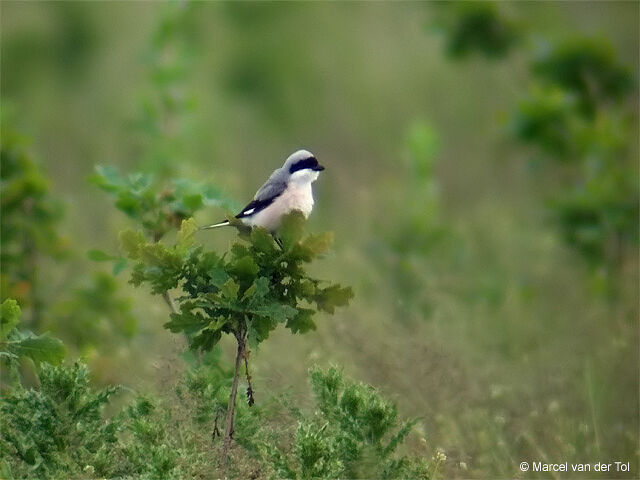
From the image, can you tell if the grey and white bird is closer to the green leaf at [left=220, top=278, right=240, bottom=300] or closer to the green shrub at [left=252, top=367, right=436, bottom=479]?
the green leaf at [left=220, top=278, right=240, bottom=300]

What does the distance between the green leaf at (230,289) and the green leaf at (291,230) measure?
0.25m

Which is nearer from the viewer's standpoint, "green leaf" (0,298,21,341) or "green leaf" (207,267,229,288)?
"green leaf" (207,267,229,288)

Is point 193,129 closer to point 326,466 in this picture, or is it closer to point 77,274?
point 77,274

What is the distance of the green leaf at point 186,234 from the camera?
12.8ft

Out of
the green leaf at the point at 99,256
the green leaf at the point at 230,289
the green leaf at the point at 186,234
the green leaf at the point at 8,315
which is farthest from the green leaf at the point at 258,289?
the green leaf at the point at 99,256

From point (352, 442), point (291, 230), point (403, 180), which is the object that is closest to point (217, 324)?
point (291, 230)

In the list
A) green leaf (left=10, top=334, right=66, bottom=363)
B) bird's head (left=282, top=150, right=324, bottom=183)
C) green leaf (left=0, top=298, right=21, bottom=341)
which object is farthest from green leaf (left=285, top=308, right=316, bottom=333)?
green leaf (left=0, top=298, right=21, bottom=341)

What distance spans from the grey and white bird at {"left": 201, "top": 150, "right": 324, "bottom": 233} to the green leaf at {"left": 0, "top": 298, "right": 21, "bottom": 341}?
875 mm

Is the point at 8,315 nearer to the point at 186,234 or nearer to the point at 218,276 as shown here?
the point at 186,234

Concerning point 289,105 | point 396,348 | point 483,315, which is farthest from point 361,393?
point 289,105

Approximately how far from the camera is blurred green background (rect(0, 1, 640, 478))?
18.0 ft

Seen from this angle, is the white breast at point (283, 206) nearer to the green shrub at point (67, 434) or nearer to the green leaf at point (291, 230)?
the green leaf at point (291, 230)

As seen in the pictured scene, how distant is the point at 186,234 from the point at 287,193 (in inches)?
26.1

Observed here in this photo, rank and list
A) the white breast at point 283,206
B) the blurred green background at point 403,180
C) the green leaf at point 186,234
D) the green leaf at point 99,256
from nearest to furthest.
Result: the green leaf at point 186,234
the white breast at point 283,206
the green leaf at point 99,256
the blurred green background at point 403,180
